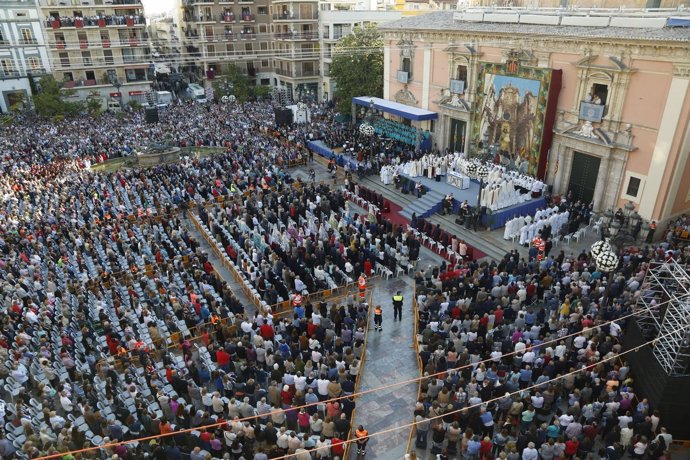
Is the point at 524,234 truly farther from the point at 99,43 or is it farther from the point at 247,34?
the point at 99,43

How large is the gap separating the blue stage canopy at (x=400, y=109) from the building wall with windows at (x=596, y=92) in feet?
5.02

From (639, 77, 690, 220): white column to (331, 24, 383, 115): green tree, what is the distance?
882 inches

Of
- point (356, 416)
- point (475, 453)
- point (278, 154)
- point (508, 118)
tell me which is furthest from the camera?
point (278, 154)

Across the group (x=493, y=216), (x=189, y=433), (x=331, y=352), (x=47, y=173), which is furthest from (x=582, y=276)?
(x=47, y=173)

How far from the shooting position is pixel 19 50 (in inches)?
1736

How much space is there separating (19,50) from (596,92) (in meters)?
47.6

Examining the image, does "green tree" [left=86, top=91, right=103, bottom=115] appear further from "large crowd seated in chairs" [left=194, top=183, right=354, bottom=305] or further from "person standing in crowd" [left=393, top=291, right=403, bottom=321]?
"person standing in crowd" [left=393, top=291, right=403, bottom=321]

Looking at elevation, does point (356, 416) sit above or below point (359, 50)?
below

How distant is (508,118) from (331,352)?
59.5ft

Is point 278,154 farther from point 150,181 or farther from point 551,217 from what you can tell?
point 551,217

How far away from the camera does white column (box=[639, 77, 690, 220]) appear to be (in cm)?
1841

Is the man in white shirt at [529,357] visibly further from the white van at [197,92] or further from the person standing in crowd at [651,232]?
the white van at [197,92]

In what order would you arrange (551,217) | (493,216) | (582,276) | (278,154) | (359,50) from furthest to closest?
(359,50)
(278,154)
(493,216)
(551,217)
(582,276)

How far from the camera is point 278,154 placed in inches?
1204
